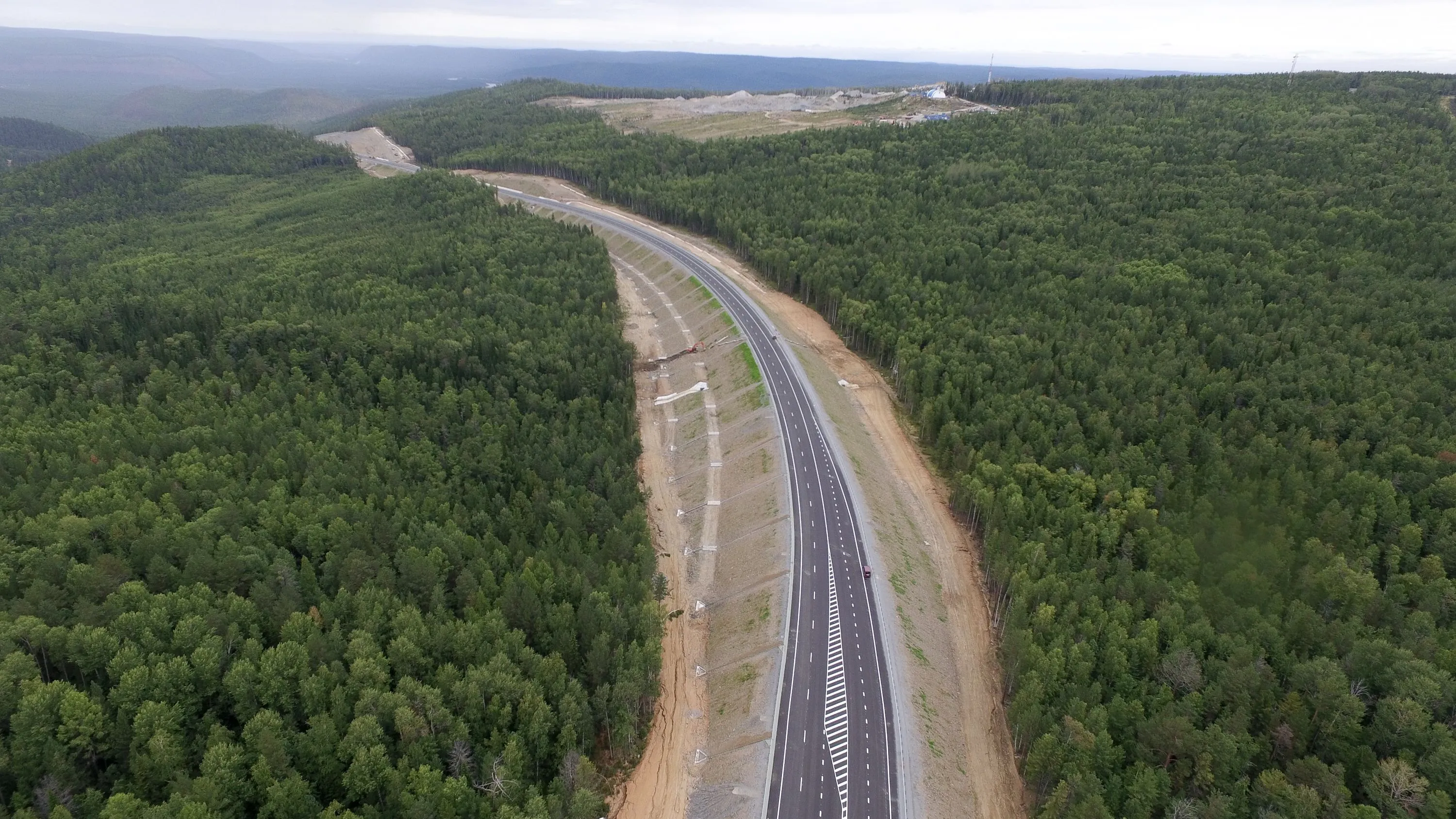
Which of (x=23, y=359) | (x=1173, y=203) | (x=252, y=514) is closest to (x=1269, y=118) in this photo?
(x=1173, y=203)

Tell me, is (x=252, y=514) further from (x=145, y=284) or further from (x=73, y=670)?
(x=145, y=284)

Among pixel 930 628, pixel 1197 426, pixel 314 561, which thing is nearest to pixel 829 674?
pixel 930 628

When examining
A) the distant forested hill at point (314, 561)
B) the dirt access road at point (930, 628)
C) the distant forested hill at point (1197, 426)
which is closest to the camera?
the distant forested hill at point (314, 561)

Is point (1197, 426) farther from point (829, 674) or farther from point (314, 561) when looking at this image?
point (314, 561)

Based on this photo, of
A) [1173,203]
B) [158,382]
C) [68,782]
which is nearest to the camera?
[68,782]

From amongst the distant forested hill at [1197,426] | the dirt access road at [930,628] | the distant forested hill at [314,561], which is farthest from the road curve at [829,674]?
the distant forested hill at [314,561]

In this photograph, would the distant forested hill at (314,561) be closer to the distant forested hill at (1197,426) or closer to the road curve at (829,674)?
the road curve at (829,674)
